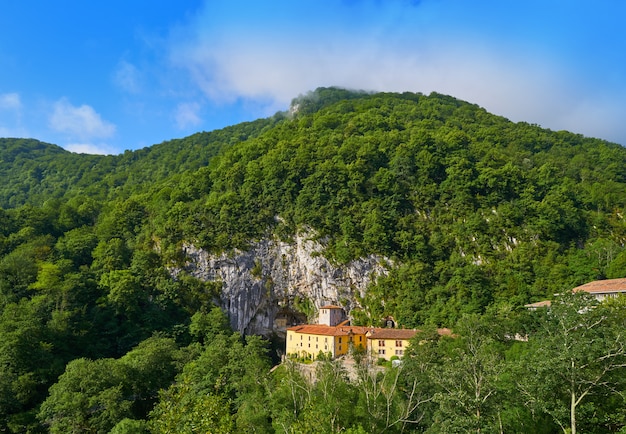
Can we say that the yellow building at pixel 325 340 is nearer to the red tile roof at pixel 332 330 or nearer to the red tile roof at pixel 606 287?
the red tile roof at pixel 332 330

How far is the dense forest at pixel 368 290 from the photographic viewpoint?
2111 cm

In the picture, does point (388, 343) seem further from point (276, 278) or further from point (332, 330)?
point (276, 278)

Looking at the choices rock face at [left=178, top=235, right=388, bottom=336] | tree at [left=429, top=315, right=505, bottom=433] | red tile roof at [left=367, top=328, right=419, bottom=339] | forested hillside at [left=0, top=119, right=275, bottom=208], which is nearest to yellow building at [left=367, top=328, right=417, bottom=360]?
red tile roof at [left=367, top=328, right=419, bottom=339]

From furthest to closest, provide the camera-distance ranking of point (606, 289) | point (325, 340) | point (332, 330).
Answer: point (332, 330)
point (325, 340)
point (606, 289)

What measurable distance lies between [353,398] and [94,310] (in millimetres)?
39420

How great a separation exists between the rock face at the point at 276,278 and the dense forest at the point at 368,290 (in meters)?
1.85

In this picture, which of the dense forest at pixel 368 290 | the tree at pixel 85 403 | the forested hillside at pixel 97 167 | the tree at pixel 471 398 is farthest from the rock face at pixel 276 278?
the tree at pixel 471 398

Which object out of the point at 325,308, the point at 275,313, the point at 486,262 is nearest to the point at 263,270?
the point at 275,313

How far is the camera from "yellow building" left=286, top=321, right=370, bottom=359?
50.5m

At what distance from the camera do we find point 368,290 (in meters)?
60.2

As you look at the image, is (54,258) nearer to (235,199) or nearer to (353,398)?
(235,199)

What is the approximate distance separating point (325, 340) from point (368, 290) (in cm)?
1213

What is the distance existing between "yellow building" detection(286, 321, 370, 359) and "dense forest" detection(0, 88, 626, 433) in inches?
193

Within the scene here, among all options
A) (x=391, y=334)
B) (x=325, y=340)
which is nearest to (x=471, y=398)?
(x=391, y=334)
